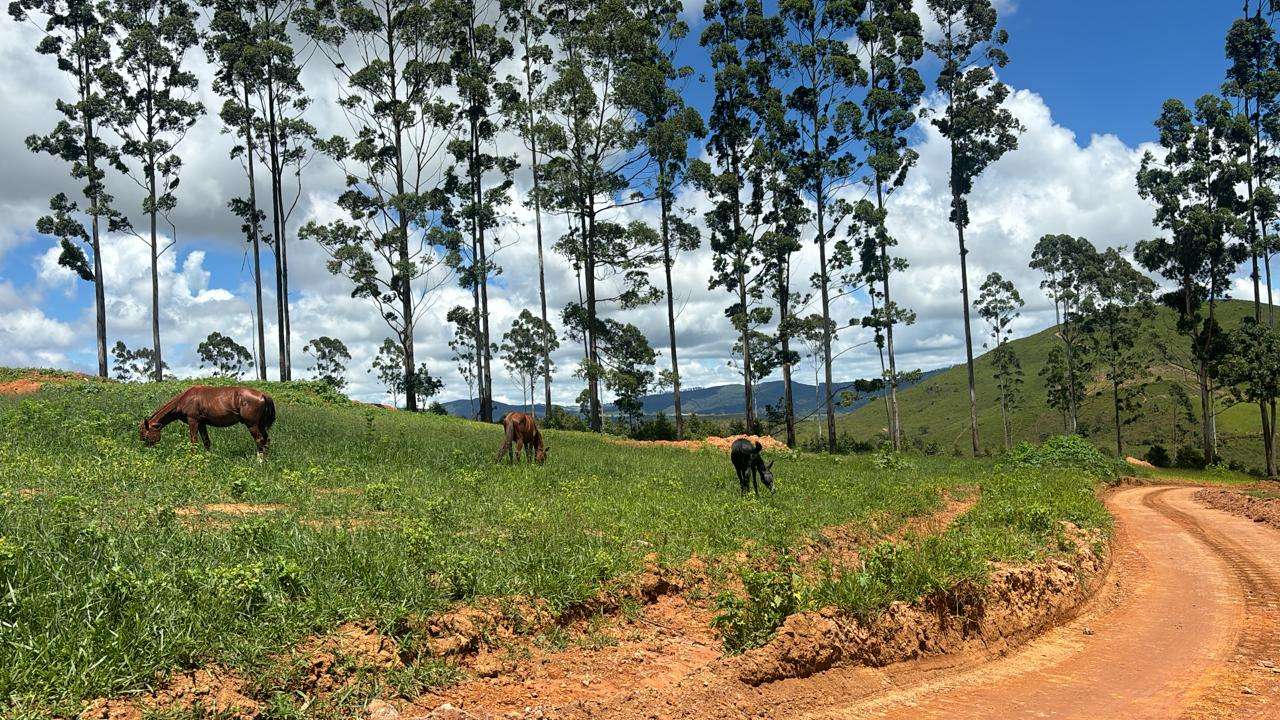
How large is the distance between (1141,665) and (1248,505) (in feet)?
56.2

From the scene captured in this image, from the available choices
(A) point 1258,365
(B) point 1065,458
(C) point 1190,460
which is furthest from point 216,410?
(C) point 1190,460

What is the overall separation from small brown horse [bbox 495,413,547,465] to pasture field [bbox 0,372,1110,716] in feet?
2.89

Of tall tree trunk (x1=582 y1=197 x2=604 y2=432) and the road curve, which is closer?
the road curve

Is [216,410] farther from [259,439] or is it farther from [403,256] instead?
[403,256]

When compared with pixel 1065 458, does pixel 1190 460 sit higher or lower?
lower

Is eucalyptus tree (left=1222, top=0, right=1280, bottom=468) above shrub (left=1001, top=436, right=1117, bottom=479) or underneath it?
above

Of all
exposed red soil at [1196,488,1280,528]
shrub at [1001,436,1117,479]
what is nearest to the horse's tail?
exposed red soil at [1196,488,1280,528]

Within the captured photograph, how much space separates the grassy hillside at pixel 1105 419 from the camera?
321ft

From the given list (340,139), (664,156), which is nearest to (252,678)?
(664,156)

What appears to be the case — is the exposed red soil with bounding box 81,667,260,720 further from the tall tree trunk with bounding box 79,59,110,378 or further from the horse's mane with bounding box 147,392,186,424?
the tall tree trunk with bounding box 79,59,110,378

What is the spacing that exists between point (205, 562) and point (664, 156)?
3611 cm

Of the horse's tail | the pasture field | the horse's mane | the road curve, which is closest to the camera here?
the pasture field

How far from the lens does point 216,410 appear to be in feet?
53.5

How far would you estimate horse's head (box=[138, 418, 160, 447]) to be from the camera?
51.3 feet
